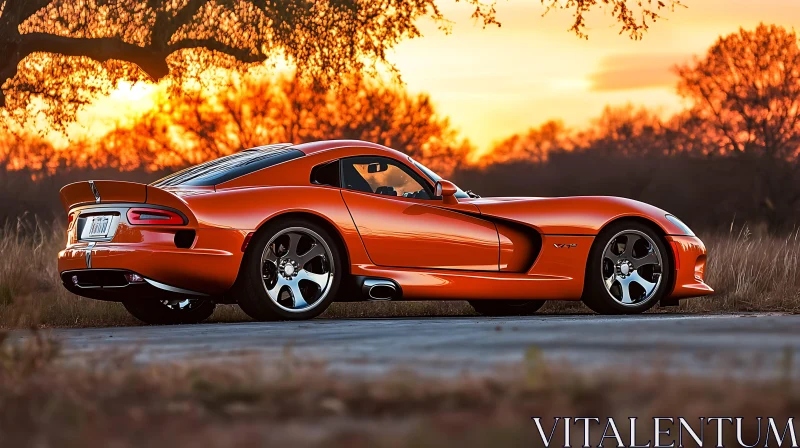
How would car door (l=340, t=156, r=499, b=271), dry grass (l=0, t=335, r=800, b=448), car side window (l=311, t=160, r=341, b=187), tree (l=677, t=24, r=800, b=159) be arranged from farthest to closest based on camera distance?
tree (l=677, t=24, r=800, b=159)
car side window (l=311, t=160, r=341, b=187)
car door (l=340, t=156, r=499, b=271)
dry grass (l=0, t=335, r=800, b=448)

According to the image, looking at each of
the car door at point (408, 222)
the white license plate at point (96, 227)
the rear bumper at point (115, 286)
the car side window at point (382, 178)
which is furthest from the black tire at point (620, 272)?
the white license plate at point (96, 227)

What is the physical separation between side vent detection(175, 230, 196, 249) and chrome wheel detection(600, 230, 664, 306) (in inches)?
144

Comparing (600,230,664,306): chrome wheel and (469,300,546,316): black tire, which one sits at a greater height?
(600,230,664,306): chrome wheel

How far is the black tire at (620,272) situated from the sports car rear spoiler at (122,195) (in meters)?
3.60

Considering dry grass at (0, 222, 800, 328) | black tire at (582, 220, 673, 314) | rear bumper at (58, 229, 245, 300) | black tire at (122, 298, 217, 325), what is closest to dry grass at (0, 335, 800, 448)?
rear bumper at (58, 229, 245, 300)

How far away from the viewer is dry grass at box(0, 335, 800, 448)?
3.16m

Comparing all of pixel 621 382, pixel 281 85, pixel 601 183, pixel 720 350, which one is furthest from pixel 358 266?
pixel 281 85

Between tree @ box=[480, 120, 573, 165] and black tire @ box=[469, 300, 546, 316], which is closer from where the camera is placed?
black tire @ box=[469, 300, 546, 316]

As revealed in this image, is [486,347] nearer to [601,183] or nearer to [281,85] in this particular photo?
[601,183]

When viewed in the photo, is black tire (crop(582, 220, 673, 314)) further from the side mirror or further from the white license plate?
the white license plate

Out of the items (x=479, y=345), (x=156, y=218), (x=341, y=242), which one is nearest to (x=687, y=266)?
(x=341, y=242)

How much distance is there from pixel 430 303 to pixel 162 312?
3112 millimetres

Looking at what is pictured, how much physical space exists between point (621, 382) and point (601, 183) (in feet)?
138

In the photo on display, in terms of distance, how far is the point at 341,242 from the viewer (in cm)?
955
